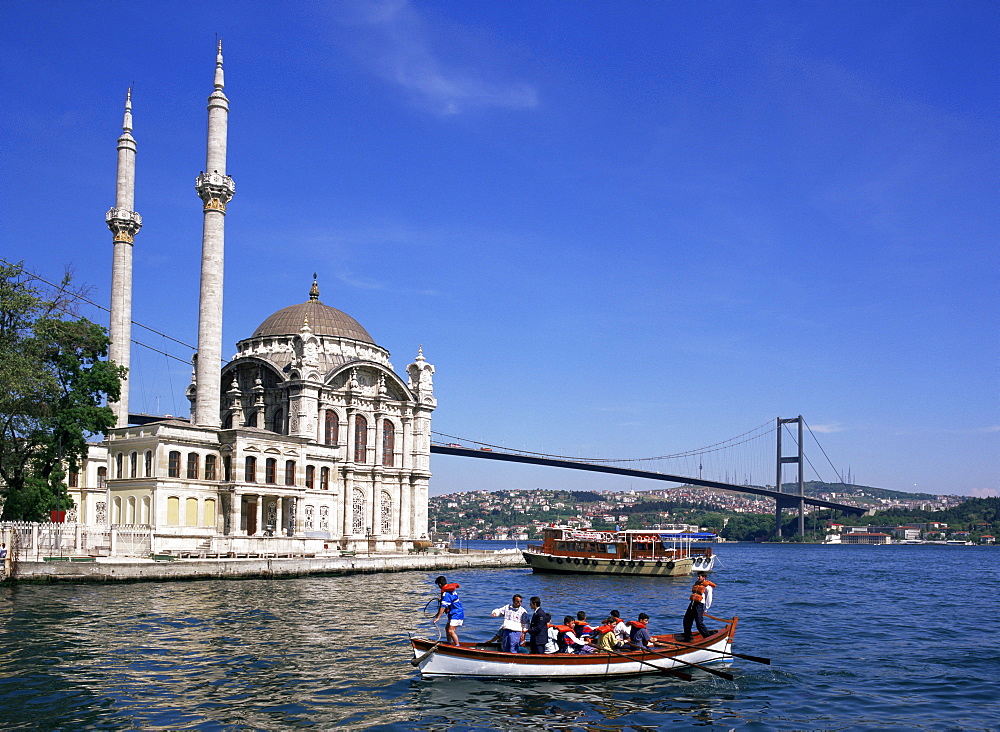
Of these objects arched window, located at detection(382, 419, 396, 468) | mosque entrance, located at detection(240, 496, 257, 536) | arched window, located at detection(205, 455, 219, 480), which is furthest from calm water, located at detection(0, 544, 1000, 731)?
arched window, located at detection(382, 419, 396, 468)

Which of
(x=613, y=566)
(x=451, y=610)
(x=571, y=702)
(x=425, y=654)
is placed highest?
(x=451, y=610)

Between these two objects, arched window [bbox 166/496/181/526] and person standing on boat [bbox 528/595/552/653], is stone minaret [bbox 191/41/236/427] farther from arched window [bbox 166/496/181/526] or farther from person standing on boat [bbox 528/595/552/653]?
person standing on boat [bbox 528/595/552/653]

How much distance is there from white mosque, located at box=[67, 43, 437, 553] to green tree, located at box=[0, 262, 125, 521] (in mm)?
3365

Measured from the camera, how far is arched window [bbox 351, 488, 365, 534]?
56.7m

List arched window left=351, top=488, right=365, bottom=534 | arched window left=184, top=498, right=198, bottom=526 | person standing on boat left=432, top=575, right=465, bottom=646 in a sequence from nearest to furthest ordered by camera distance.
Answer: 1. person standing on boat left=432, top=575, right=465, bottom=646
2. arched window left=184, top=498, right=198, bottom=526
3. arched window left=351, top=488, right=365, bottom=534

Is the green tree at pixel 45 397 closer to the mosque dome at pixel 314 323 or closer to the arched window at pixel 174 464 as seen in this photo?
the arched window at pixel 174 464

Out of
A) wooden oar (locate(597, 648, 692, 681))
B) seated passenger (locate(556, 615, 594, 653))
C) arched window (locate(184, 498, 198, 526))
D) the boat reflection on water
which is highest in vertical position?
arched window (locate(184, 498, 198, 526))

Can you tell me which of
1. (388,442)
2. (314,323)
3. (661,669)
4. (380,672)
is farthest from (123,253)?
(661,669)

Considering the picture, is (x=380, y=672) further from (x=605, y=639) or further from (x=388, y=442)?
(x=388, y=442)

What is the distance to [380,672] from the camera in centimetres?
1802

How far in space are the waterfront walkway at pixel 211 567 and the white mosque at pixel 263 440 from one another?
267cm

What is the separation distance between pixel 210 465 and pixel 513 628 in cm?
3153

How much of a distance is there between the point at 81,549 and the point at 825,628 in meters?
27.9

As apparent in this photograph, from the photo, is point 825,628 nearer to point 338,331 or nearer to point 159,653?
point 159,653
